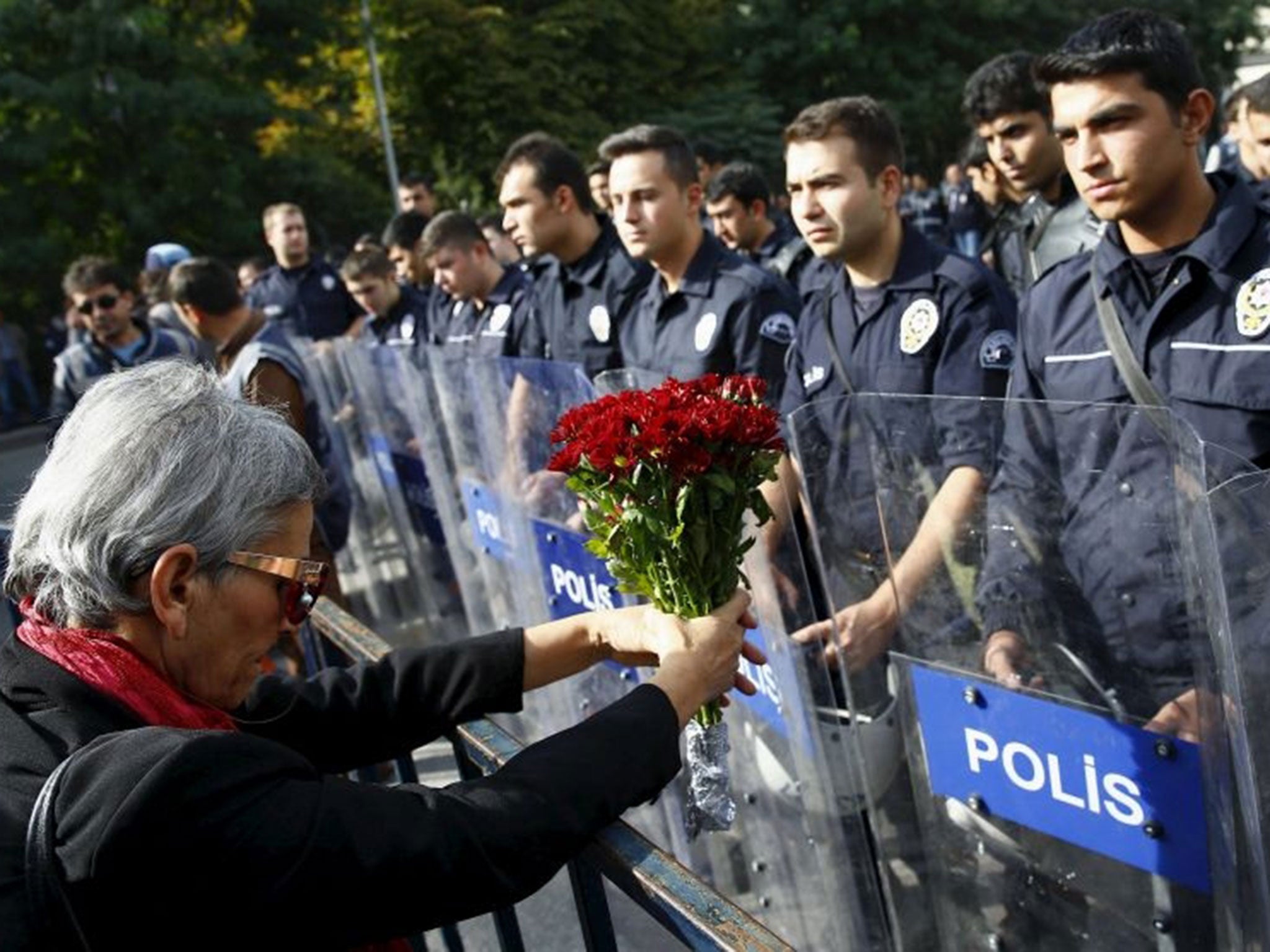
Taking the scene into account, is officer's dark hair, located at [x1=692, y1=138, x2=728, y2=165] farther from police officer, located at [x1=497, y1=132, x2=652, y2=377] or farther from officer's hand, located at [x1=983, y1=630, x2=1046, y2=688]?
officer's hand, located at [x1=983, y1=630, x2=1046, y2=688]

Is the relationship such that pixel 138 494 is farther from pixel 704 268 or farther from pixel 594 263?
pixel 594 263

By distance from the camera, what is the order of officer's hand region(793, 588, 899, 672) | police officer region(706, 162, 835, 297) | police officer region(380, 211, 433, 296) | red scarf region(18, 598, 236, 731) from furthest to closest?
police officer region(380, 211, 433, 296) < police officer region(706, 162, 835, 297) < officer's hand region(793, 588, 899, 672) < red scarf region(18, 598, 236, 731)

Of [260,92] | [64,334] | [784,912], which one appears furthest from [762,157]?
[784,912]

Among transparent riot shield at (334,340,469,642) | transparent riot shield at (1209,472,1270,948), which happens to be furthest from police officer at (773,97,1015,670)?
transparent riot shield at (334,340,469,642)

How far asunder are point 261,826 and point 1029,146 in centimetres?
403

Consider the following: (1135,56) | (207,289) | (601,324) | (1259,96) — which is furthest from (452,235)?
(1135,56)

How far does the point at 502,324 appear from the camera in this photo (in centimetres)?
547

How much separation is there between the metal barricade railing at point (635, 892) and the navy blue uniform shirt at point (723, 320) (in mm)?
1867

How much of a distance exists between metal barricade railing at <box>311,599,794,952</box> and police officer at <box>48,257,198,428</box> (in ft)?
14.7

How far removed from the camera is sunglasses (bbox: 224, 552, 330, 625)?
159 centimetres

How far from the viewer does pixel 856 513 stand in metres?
2.19

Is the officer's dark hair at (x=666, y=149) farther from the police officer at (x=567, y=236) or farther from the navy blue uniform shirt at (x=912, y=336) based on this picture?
the navy blue uniform shirt at (x=912, y=336)

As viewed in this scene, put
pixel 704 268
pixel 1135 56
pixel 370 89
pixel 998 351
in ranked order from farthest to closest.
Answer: pixel 370 89 < pixel 704 268 < pixel 998 351 < pixel 1135 56

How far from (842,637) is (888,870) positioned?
0.49 m
